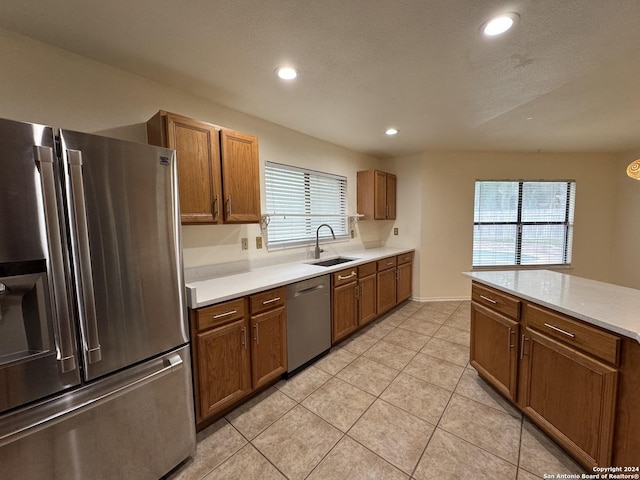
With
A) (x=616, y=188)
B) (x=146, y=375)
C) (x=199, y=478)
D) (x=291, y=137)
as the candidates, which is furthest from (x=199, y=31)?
(x=616, y=188)

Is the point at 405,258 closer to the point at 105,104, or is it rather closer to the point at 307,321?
the point at 307,321

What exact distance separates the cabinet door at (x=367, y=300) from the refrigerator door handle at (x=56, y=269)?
245 centimetres

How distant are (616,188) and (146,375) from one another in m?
6.48

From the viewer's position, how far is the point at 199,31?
1400 millimetres

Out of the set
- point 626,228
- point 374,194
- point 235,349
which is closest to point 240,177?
point 235,349

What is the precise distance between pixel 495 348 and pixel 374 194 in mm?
2514

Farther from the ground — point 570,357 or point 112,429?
point 570,357

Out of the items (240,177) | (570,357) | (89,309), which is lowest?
(570,357)

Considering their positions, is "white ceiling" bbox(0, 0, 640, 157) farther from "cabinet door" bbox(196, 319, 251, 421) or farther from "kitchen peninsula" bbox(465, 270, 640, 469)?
"cabinet door" bbox(196, 319, 251, 421)

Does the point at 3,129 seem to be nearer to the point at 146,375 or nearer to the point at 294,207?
the point at 146,375

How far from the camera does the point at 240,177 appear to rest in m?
2.10

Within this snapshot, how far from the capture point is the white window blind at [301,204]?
2830mm
